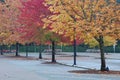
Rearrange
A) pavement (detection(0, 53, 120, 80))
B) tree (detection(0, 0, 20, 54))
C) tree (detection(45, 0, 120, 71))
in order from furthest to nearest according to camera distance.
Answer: tree (detection(0, 0, 20, 54)) → tree (detection(45, 0, 120, 71)) → pavement (detection(0, 53, 120, 80))

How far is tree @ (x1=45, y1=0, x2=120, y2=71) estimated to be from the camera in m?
26.1

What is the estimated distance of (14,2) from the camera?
6050 cm

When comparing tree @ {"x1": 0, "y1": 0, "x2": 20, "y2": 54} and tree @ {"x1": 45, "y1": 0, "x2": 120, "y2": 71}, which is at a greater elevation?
tree @ {"x1": 0, "y1": 0, "x2": 20, "y2": 54}

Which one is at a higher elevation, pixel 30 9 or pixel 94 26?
pixel 30 9

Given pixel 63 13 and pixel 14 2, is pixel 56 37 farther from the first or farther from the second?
pixel 14 2

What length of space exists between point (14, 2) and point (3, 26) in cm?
427

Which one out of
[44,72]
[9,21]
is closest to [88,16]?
[44,72]

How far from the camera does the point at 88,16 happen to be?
26.8 meters

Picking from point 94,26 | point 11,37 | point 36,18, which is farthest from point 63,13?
point 11,37

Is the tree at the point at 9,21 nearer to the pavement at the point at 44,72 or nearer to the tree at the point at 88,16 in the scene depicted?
the pavement at the point at 44,72

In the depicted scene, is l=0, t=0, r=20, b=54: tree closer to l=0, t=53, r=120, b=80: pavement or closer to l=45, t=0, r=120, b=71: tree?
l=0, t=53, r=120, b=80: pavement

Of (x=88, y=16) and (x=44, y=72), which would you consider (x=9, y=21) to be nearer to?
(x=88, y=16)

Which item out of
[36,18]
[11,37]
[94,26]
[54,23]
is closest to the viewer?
[94,26]

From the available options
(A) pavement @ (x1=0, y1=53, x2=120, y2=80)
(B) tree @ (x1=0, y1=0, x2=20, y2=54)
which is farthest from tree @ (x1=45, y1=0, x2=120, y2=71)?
(B) tree @ (x1=0, y1=0, x2=20, y2=54)
